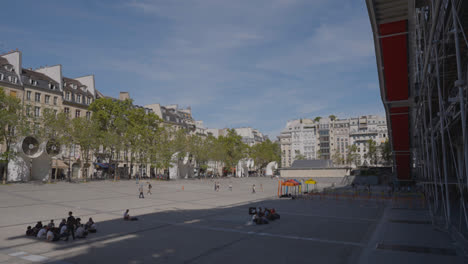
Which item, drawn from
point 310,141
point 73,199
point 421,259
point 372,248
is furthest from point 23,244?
point 310,141

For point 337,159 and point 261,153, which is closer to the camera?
point 261,153

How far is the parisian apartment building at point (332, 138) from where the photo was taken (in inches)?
4621

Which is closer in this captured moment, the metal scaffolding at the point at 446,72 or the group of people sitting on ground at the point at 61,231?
the metal scaffolding at the point at 446,72

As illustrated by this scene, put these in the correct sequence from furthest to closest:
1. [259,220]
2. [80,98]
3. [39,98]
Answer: [80,98], [39,98], [259,220]

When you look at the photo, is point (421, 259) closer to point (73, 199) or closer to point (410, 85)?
point (410, 85)

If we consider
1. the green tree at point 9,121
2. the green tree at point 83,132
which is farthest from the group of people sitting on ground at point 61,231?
the green tree at point 83,132

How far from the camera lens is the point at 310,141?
136 metres

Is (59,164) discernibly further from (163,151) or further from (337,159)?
(337,159)

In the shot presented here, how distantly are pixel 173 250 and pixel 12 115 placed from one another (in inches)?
1309

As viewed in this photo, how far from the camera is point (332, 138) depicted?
12512 centimetres

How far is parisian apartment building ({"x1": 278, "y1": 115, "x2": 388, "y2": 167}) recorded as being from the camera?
4621 inches

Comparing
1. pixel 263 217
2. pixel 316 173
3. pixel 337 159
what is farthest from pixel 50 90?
pixel 337 159

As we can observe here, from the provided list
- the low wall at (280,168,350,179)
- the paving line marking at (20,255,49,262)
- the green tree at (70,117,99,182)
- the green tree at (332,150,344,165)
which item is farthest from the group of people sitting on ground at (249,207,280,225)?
the green tree at (332,150,344,165)

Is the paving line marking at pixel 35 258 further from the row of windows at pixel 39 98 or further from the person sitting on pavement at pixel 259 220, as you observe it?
the row of windows at pixel 39 98
